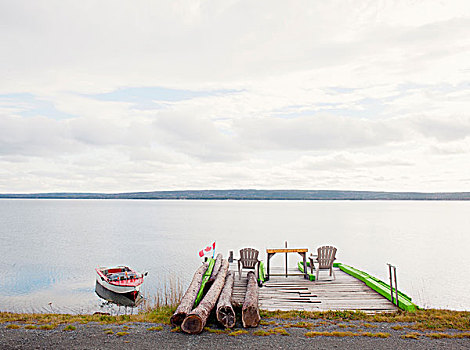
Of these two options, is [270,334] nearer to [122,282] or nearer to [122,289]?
[122,289]

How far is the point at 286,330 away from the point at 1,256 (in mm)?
28483

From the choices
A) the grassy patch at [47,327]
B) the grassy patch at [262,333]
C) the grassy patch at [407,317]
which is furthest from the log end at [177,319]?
the grassy patch at [47,327]

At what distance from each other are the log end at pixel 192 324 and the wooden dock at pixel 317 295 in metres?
1.69

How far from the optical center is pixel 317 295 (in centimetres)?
945

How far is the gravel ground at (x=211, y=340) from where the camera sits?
619cm

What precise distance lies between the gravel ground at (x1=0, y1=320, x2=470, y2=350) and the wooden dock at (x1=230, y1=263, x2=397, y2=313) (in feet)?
4.31

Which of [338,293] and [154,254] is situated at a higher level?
[338,293]

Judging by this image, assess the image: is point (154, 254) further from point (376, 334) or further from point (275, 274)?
point (376, 334)

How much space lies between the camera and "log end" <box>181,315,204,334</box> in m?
6.84

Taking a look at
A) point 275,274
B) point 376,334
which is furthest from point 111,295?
point 376,334

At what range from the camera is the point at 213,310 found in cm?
796

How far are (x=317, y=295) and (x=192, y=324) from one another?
3828 mm

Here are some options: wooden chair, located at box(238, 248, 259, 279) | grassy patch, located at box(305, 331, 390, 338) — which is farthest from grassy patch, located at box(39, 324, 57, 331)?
wooden chair, located at box(238, 248, 259, 279)

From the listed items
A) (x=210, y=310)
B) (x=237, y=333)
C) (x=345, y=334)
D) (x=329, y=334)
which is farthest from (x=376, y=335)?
(x=210, y=310)
